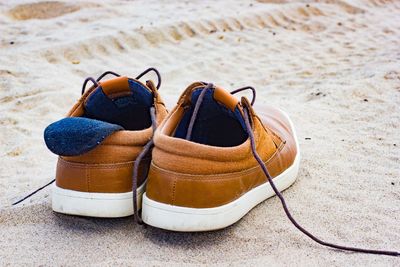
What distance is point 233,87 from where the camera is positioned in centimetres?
343

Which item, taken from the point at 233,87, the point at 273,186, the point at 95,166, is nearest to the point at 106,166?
the point at 95,166

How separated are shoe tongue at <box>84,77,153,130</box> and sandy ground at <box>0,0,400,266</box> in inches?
14.6

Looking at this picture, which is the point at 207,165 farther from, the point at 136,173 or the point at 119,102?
the point at 119,102

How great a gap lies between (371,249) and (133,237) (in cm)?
71

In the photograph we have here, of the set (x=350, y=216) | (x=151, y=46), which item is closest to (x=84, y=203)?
(x=350, y=216)

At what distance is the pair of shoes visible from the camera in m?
1.34

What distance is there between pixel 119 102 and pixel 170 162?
0.46 metres

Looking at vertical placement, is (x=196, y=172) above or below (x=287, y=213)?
above

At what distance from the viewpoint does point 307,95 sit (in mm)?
3102

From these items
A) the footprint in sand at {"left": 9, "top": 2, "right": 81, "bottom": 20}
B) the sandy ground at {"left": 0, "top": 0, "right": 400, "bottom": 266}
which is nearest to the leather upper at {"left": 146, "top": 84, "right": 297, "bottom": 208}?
the sandy ground at {"left": 0, "top": 0, "right": 400, "bottom": 266}

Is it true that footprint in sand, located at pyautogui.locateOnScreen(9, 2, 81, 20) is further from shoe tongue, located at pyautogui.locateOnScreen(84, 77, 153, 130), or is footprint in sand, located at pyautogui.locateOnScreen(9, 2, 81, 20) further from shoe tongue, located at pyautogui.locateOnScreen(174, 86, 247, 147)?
shoe tongue, located at pyautogui.locateOnScreen(174, 86, 247, 147)

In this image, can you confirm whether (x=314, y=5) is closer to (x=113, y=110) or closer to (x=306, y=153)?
(x=306, y=153)

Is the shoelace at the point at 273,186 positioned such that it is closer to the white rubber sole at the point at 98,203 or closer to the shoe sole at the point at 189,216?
the shoe sole at the point at 189,216

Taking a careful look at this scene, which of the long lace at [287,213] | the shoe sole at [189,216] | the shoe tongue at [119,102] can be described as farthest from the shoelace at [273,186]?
the shoe tongue at [119,102]
